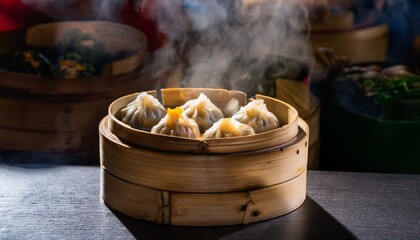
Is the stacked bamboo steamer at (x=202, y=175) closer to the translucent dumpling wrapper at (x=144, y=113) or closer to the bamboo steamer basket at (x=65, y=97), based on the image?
the translucent dumpling wrapper at (x=144, y=113)

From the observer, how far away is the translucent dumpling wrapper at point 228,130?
2.78 meters

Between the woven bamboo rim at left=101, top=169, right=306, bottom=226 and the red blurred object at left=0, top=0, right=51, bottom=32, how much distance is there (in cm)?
157

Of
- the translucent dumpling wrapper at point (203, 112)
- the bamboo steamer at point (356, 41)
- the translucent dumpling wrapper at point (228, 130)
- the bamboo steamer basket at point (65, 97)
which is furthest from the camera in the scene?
the bamboo steamer at point (356, 41)

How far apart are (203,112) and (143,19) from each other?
114cm

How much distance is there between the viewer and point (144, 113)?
3025mm

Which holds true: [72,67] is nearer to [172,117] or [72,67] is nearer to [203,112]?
[203,112]

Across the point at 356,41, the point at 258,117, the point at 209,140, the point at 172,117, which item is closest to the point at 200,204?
the point at 209,140

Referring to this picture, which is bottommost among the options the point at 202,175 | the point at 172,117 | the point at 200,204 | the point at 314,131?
the point at 314,131

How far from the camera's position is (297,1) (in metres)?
4.14

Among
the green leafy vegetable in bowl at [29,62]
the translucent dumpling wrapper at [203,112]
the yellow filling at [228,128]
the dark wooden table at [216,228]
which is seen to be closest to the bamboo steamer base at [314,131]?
the dark wooden table at [216,228]

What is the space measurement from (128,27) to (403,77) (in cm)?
167

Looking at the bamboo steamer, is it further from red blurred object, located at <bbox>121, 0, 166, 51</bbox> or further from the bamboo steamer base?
red blurred object, located at <bbox>121, 0, 166, 51</bbox>

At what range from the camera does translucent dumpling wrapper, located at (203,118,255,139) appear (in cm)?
278

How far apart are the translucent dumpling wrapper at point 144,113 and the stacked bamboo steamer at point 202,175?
209mm
